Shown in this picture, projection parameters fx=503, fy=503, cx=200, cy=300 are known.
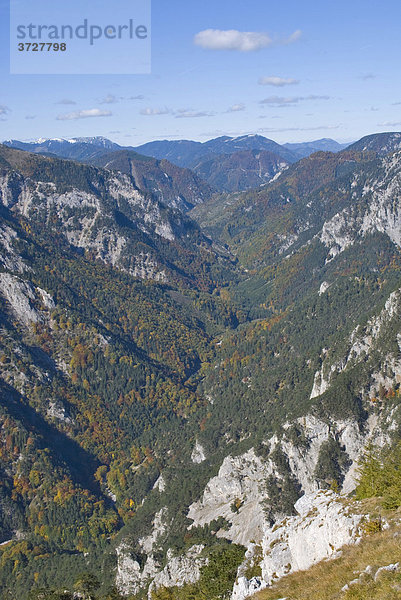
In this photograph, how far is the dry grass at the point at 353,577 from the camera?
40219 millimetres

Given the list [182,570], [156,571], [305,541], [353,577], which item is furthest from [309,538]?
[156,571]

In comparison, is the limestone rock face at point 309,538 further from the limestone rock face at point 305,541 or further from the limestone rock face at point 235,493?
the limestone rock face at point 235,493

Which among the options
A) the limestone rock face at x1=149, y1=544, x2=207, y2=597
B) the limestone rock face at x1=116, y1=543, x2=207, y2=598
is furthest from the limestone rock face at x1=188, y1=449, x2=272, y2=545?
the limestone rock face at x1=149, y1=544, x2=207, y2=597

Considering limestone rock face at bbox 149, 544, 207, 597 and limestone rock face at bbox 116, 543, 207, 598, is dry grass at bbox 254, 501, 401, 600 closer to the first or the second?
limestone rock face at bbox 149, 544, 207, 597

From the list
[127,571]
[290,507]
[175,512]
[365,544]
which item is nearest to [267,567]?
[365,544]

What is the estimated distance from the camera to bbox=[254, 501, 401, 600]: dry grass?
132 feet

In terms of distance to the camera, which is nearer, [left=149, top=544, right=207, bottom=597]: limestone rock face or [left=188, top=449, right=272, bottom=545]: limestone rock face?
[left=149, top=544, right=207, bottom=597]: limestone rock face

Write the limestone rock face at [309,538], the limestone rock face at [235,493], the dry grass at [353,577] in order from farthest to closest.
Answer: the limestone rock face at [235,493], the limestone rock face at [309,538], the dry grass at [353,577]

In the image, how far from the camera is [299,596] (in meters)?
45.8

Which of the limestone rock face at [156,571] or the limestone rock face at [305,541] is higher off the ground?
the limestone rock face at [305,541]

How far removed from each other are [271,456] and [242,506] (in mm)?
16724

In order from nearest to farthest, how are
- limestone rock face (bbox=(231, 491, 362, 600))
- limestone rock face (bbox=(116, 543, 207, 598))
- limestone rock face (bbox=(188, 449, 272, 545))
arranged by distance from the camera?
limestone rock face (bbox=(231, 491, 362, 600)), limestone rock face (bbox=(116, 543, 207, 598)), limestone rock face (bbox=(188, 449, 272, 545))

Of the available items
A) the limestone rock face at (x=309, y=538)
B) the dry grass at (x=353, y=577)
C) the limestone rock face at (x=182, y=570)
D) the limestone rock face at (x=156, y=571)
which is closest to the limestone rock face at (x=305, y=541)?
the limestone rock face at (x=309, y=538)

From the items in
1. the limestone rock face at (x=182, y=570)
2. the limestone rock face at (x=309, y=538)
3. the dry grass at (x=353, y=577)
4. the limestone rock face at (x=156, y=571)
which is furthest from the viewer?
the limestone rock face at (x=156, y=571)
